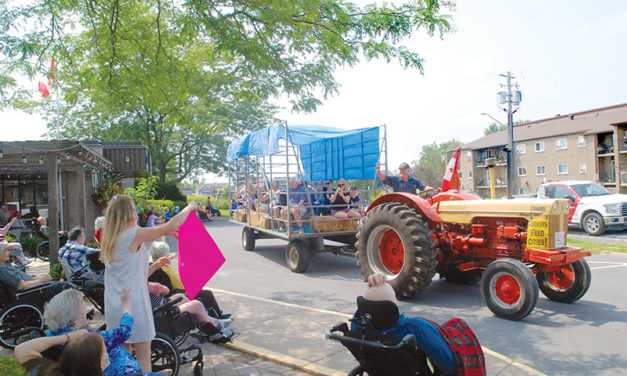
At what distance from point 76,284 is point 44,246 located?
709 centimetres

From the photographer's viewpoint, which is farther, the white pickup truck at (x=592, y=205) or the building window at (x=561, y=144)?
the building window at (x=561, y=144)

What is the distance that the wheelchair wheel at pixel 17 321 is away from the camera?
4.88 meters

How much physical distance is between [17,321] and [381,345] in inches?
176

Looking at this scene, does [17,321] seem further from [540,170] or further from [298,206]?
[540,170]

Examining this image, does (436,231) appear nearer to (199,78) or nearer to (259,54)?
(259,54)

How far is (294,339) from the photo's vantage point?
4.80 metres

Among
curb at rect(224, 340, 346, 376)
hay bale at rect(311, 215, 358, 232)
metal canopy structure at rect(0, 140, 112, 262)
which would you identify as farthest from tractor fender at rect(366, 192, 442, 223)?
metal canopy structure at rect(0, 140, 112, 262)

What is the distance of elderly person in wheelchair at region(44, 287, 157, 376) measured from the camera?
2828 mm

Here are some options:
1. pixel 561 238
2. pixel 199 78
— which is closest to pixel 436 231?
pixel 561 238

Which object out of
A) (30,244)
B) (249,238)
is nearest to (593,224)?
(249,238)

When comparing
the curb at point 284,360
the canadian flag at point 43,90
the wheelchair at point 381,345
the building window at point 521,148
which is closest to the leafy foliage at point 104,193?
the canadian flag at point 43,90

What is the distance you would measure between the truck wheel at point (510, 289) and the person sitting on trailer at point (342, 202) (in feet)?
13.5

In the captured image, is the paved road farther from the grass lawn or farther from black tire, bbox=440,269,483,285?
the grass lawn

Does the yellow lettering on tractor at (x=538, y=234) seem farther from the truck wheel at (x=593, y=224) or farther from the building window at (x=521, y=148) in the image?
the building window at (x=521, y=148)
